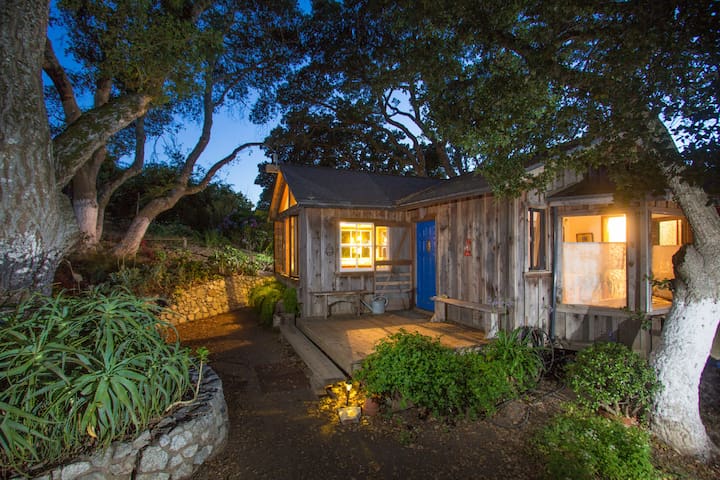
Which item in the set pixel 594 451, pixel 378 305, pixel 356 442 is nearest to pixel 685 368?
pixel 594 451

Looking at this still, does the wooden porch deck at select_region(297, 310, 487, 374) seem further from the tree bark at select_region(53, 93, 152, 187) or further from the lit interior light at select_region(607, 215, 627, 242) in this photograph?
the tree bark at select_region(53, 93, 152, 187)

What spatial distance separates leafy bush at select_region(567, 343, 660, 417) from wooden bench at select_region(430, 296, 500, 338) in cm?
144

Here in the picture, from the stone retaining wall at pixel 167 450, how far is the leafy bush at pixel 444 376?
1.75 metres

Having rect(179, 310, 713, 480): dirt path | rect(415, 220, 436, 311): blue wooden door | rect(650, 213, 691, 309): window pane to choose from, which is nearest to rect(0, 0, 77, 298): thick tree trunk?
rect(179, 310, 713, 480): dirt path

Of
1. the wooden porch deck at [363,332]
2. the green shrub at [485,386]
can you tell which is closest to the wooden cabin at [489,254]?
the wooden porch deck at [363,332]

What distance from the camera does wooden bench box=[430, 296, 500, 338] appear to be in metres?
5.93

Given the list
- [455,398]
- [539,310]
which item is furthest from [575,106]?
[455,398]

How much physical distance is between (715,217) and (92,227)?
13448mm

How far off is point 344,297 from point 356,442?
4.67 metres

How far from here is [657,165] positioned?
4.07 meters

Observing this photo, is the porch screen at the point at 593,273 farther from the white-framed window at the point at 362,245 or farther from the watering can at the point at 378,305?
the white-framed window at the point at 362,245

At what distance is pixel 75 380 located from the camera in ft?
9.26

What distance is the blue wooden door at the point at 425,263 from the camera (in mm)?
8007

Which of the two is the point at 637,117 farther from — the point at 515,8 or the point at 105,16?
the point at 105,16
